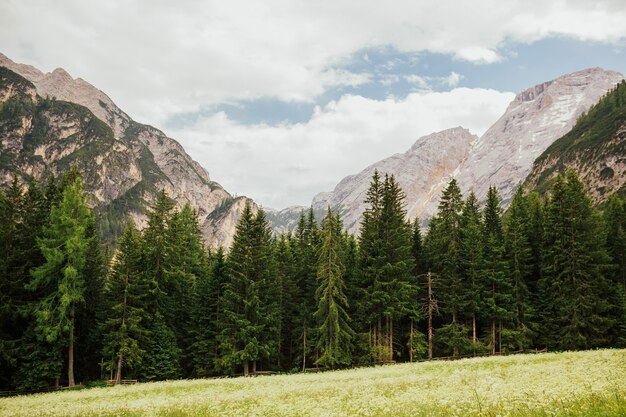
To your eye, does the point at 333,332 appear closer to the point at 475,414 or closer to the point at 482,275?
the point at 482,275

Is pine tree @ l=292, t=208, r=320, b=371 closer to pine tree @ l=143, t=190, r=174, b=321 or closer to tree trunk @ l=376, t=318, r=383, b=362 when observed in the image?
tree trunk @ l=376, t=318, r=383, b=362

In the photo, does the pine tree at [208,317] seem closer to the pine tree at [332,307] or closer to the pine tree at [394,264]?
the pine tree at [332,307]

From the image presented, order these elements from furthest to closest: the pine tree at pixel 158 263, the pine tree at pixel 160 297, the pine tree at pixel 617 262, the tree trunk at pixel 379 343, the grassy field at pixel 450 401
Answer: the pine tree at pixel 158 263
the pine tree at pixel 160 297
the pine tree at pixel 617 262
the tree trunk at pixel 379 343
the grassy field at pixel 450 401

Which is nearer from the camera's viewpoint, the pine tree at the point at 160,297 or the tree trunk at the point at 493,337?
the tree trunk at the point at 493,337

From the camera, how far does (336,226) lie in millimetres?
46031

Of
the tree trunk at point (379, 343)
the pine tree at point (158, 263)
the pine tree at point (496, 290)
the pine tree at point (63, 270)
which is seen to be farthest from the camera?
the pine tree at point (158, 263)

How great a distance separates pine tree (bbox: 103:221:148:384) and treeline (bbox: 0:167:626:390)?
0.18m

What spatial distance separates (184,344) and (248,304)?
1358cm

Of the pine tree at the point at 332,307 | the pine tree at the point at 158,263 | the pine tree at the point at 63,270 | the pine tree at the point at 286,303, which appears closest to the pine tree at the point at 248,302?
the pine tree at the point at 286,303

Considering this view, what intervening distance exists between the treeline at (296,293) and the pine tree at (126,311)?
0.59 ft

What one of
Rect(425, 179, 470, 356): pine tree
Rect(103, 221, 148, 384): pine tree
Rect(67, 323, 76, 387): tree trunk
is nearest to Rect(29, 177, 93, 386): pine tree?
Rect(67, 323, 76, 387): tree trunk

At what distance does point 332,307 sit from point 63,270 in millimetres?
26979

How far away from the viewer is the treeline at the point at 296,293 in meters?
39.3

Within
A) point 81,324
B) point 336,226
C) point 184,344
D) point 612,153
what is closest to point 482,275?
point 336,226
